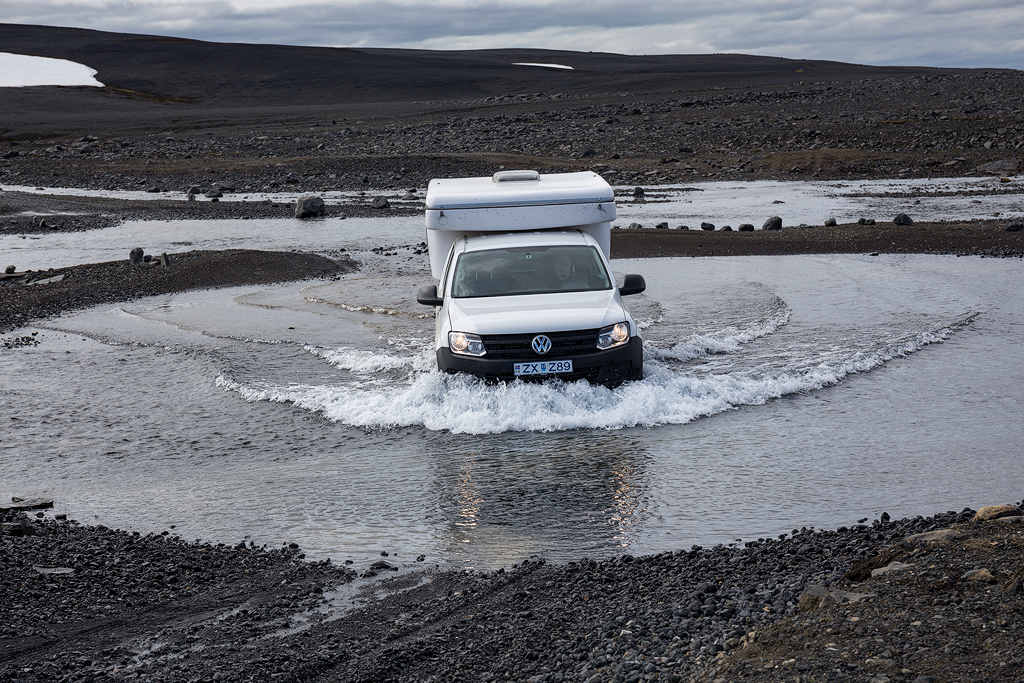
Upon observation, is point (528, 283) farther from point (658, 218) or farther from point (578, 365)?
point (658, 218)

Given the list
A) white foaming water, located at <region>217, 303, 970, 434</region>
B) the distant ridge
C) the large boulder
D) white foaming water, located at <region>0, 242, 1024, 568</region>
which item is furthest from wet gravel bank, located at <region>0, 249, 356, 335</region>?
the distant ridge

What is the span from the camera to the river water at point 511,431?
721cm

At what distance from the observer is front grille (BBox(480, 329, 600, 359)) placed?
9344 mm

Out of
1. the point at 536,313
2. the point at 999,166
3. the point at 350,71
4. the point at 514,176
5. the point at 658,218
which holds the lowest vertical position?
the point at 536,313

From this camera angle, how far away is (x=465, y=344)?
9500mm

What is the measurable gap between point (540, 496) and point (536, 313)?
97.3 inches

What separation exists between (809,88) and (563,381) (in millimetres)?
65954

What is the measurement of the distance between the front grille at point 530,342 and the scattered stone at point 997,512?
4132 millimetres

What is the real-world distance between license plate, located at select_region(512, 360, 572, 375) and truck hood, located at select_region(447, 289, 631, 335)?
313 mm

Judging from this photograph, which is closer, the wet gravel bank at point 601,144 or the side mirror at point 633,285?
the side mirror at point 633,285

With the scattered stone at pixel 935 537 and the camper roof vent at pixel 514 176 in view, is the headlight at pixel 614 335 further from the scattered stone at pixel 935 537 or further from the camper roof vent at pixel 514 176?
the scattered stone at pixel 935 537

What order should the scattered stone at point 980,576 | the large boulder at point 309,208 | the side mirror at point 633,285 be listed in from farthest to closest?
the large boulder at point 309,208, the side mirror at point 633,285, the scattered stone at point 980,576

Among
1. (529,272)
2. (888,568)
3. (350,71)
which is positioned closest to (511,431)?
(529,272)

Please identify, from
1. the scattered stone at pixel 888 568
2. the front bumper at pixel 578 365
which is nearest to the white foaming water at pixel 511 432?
the front bumper at pixel 578 365
